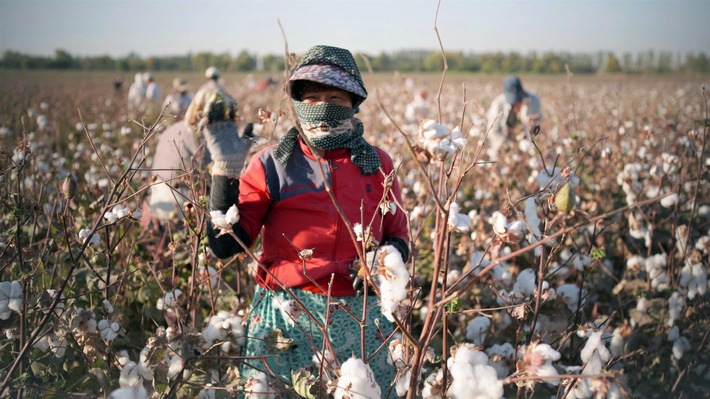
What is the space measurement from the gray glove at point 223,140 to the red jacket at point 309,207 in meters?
0.11

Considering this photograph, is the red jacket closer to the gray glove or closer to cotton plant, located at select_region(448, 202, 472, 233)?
the gray glove

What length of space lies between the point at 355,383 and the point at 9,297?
0.89 m

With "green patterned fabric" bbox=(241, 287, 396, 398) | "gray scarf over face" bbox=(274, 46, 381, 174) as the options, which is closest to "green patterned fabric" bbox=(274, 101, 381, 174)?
"gray scarf over face" bbox=(274, 46, 381, 174)

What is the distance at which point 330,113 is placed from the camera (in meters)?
1.45

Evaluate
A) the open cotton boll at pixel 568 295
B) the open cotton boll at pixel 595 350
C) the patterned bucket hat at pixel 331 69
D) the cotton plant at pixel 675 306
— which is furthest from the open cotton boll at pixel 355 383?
the cotton plant at pixel 675 306

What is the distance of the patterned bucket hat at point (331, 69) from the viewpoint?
139 cm

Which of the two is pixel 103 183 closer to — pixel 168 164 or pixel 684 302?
pixel 168 164

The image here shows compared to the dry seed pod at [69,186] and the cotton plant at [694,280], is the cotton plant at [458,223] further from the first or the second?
the cotton plant at [694,280]

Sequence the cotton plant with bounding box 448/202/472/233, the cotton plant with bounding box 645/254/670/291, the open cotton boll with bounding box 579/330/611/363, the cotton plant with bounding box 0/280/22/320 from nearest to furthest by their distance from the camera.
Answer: the cotton plant with bounding box 448/202/472/233 → the open cotton boll with bounding box 579/330/611/363 → the cotton plant with bounding box 0/280/22/320 → the cotton plant with bounding box 645/254/670/291

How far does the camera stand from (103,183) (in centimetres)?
289

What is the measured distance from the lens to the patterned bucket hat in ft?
4.58

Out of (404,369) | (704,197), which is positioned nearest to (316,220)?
(404,369)

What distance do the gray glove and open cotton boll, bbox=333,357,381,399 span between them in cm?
65

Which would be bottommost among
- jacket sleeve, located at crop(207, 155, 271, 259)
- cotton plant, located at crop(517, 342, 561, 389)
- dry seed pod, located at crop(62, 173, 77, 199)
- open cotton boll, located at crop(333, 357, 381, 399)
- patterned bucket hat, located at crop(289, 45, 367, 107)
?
open cotton boll, located at crop(333, 357, 381, 399)
